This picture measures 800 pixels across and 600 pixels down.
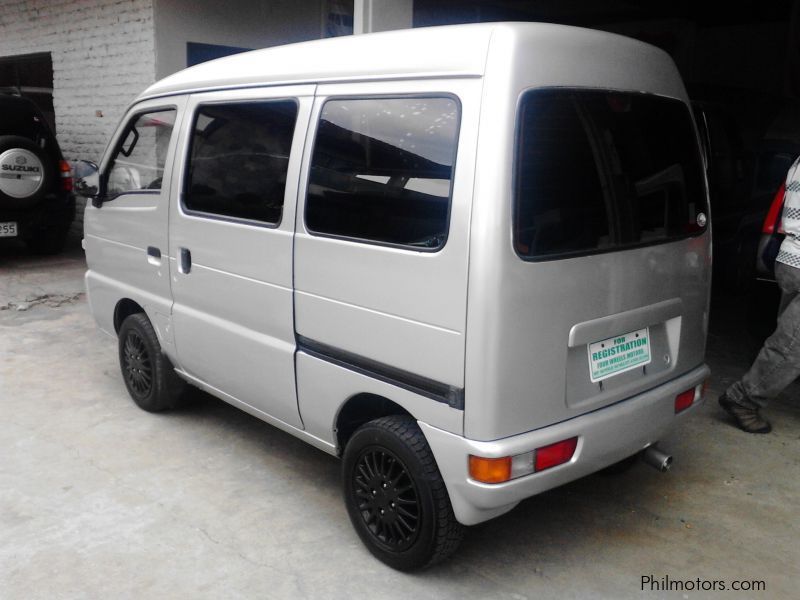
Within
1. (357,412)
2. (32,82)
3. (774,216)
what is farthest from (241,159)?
(32,82)

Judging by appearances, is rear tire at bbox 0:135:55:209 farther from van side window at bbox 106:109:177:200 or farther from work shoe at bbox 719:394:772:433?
work shoe at bbox 719:394:772:433

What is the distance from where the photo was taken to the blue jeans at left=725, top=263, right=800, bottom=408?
4.01 metres

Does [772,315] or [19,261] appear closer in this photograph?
[772,315]

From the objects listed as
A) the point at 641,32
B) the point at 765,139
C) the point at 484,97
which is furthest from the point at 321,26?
the point at 484,97

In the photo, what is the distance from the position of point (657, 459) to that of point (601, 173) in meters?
1.28

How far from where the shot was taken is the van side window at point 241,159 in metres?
3.32

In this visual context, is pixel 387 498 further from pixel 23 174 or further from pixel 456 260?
pixel 23 174

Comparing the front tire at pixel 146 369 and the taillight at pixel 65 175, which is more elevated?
the taillight at pixel 65 175

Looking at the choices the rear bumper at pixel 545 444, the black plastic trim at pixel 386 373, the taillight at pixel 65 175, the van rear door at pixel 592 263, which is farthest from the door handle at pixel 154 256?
the taillight at pixel 65 175

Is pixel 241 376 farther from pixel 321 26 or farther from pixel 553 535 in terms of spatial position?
pixel 321 26

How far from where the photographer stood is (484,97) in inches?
99.0

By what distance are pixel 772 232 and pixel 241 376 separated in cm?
293

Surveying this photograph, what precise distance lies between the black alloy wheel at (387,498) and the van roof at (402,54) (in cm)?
142

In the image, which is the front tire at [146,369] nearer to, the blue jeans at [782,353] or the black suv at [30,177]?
the blue jeans at [782,353]
